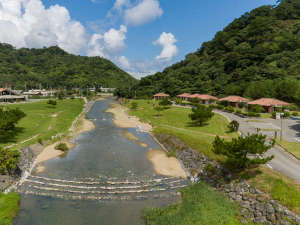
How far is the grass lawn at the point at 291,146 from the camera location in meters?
25.9

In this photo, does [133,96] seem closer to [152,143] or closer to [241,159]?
[152,143]

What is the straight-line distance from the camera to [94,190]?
73.8 ft

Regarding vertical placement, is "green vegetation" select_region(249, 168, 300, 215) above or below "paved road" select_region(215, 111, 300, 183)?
below

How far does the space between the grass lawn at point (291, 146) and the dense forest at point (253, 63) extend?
30863 millimetres

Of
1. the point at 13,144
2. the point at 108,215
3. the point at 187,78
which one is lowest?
the point at 108,215

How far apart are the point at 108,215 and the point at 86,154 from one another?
18303mm

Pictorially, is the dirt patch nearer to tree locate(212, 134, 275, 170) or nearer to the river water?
the river water

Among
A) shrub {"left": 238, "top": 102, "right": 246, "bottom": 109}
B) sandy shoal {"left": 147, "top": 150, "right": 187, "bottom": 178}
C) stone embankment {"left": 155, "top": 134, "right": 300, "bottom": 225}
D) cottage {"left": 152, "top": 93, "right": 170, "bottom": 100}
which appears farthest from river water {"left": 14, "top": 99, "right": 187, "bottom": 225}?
cottage {"left": 152, "top": 93, "right": 170, "bottom": 100}

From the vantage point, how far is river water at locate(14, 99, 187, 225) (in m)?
18.1

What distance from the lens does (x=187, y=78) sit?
129500mm

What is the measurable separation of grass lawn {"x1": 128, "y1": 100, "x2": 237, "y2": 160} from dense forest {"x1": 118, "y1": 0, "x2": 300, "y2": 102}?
2726cm

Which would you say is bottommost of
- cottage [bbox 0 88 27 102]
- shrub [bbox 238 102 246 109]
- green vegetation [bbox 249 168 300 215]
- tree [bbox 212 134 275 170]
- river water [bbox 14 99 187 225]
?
river water [bbox 14 99 187 225]

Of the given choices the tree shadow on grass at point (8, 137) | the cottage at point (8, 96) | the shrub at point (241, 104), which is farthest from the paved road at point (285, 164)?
the cottage at point (8, 96)

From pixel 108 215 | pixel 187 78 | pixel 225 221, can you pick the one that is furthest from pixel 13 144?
pixel 187 78
